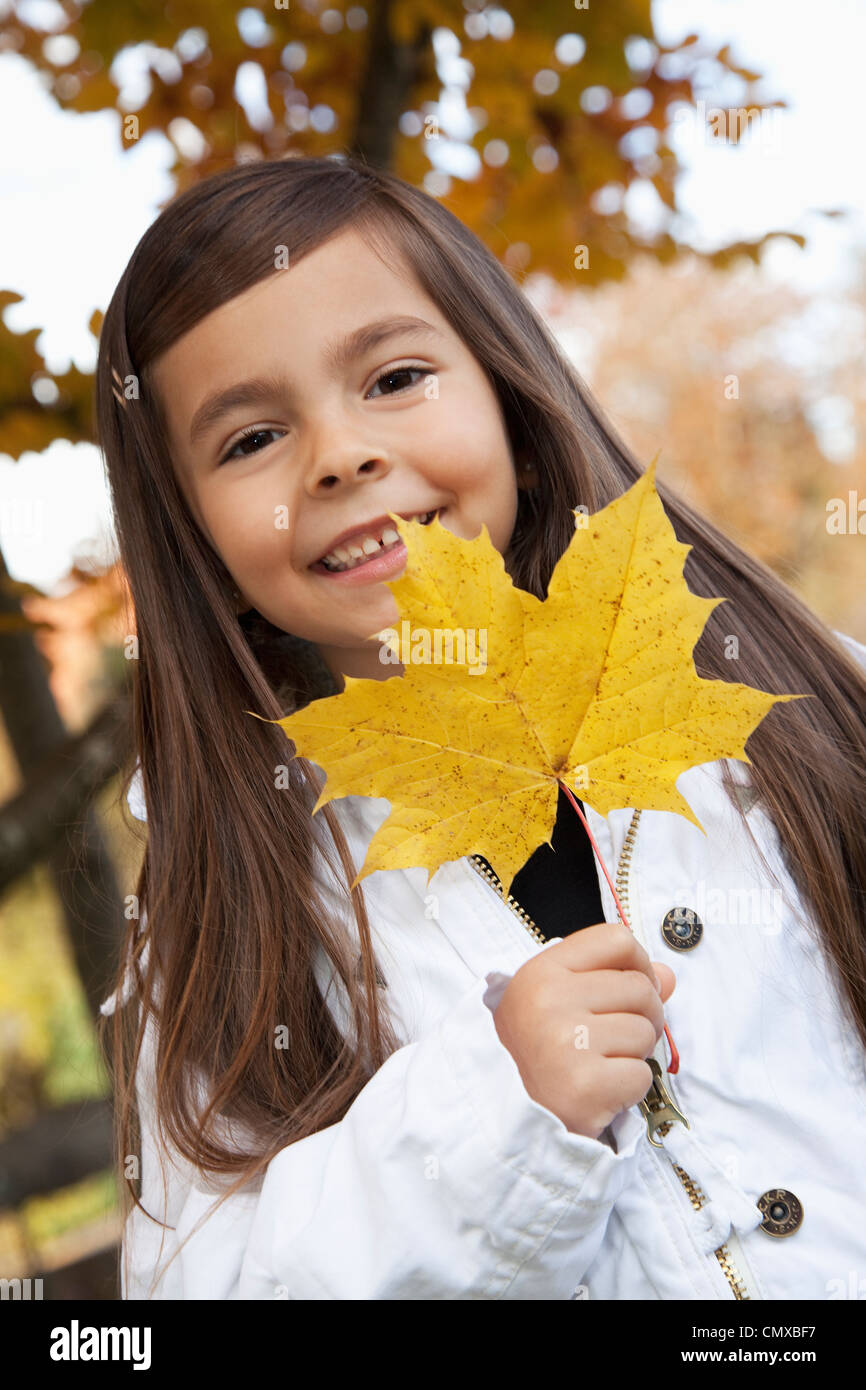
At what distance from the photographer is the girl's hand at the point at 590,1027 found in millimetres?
862

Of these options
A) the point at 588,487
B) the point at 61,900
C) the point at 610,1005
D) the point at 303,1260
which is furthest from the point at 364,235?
the point at 61,900

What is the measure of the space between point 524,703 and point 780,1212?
539 mm

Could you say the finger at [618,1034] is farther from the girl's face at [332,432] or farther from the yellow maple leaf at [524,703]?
the girl's face at [332,432]

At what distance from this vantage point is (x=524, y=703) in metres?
0.83

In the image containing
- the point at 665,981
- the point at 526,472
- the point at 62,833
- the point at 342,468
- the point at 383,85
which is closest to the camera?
the point at 665,981

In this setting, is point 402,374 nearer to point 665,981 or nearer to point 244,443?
point 244,443

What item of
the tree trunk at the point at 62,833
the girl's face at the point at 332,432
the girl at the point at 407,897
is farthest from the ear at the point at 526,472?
the tree trunk at the point at 62,833

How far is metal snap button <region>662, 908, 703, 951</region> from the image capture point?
1.09 meters

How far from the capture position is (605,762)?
0.83m

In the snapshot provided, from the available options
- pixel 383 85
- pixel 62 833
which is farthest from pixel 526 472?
pixel 62 833

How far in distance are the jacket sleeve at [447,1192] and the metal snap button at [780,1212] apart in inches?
5.8

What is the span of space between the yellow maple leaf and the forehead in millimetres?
418
